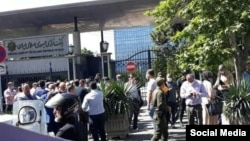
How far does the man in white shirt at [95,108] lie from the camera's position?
10.6m

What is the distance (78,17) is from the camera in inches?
973

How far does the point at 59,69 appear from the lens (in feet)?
89.0

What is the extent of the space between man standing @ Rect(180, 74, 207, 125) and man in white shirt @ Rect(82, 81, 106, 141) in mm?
2099

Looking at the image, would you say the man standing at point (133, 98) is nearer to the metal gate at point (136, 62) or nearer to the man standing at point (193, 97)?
the man standing at point (193, 97)

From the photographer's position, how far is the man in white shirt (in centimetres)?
1065

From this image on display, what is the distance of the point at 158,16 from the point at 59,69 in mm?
16161

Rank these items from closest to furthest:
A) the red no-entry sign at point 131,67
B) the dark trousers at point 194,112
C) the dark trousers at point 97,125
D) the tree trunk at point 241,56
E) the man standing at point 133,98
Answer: the dark trousers at point 97,125
the dark trousers at point 194,112
the tree trunk at point 241,56
the man standing at point 133,98
the red no-entry sign at point 131,67

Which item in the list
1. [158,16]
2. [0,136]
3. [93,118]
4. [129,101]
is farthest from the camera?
[129,101]

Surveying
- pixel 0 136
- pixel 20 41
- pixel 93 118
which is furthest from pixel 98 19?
pixel 0 136

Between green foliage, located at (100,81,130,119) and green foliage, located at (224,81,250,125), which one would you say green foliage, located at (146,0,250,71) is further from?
green foliage, located at (100,81,130,119)

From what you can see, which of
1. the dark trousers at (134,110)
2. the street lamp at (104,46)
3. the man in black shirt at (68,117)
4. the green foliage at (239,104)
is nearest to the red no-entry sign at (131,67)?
the street lamp at (104,46)

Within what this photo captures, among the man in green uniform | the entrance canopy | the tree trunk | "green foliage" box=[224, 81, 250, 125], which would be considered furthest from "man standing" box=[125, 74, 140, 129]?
the entrance canopy

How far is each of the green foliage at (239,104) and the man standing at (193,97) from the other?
1.13 m

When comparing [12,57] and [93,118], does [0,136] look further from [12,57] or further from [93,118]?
[12,57]
